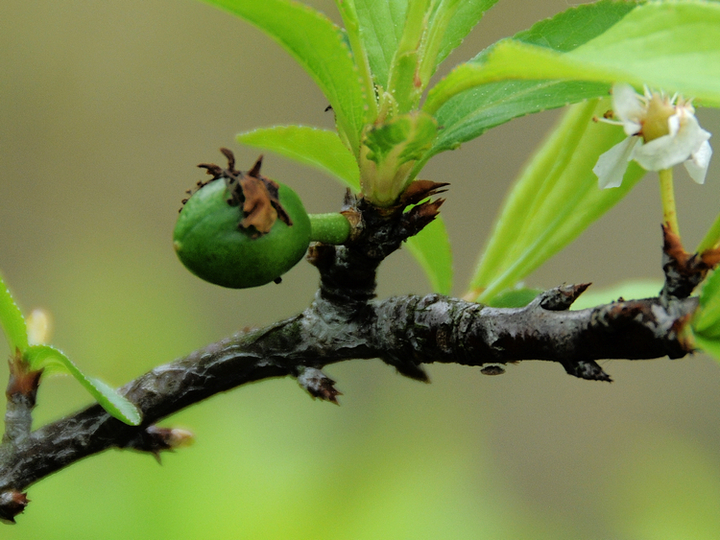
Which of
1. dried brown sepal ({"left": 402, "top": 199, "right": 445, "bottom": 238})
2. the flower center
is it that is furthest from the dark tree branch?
the flower center

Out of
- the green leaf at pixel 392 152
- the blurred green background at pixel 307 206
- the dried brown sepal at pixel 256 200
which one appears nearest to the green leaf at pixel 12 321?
the dried brown sepal at pixel 256 200

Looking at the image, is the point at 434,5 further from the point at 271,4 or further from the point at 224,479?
the point at 224,479

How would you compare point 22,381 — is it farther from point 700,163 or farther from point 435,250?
point 700,163

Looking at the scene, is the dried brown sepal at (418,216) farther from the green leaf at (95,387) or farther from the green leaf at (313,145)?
the green leaf at (95,387)

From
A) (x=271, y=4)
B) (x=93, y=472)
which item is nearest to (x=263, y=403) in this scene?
(x=93, y=472)

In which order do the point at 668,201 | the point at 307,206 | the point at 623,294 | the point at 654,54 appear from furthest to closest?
1. the point at 307,206
2. the point at 623,294
3. the point at 668,201
4. the point at 654,54

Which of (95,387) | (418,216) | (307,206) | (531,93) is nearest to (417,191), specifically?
(418,216)
